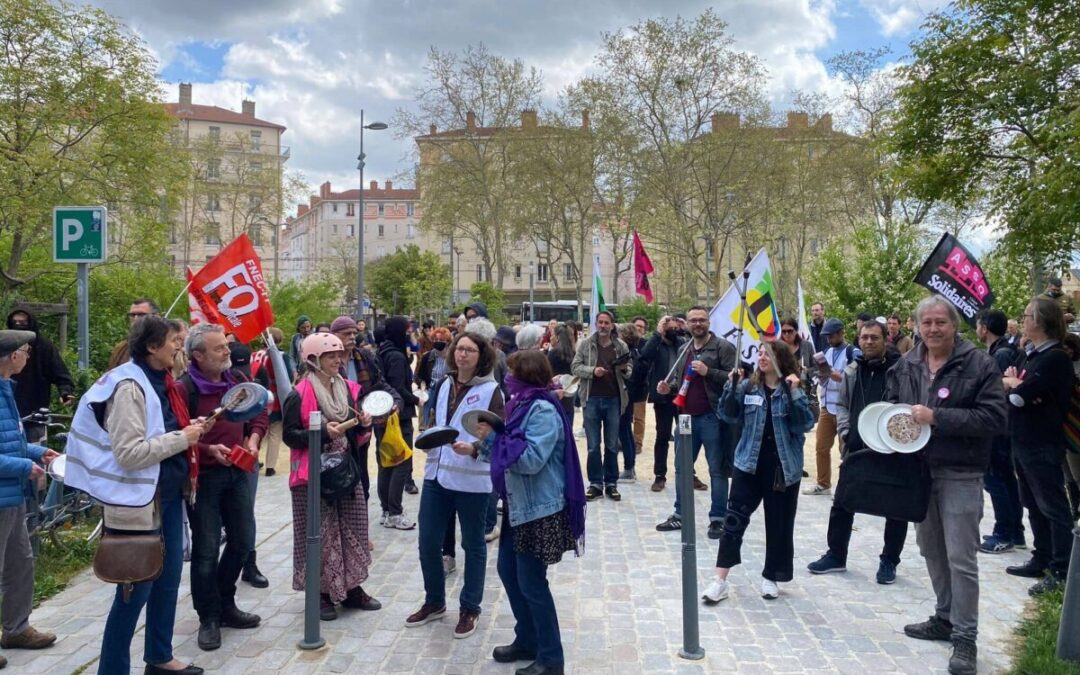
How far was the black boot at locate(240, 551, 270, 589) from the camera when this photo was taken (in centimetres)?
612

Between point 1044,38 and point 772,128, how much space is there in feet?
91.5

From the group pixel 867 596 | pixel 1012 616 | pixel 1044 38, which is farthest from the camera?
pixel 1044 38

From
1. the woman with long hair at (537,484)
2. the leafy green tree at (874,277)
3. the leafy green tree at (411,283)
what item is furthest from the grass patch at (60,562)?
the leafy green tree at (411,283)

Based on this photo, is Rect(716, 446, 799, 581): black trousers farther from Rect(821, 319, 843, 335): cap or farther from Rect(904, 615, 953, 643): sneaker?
Rect(821, 319, 843, 335): cap

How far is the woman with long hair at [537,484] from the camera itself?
14.0 ft

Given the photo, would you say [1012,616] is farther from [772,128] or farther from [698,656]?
[772,128]

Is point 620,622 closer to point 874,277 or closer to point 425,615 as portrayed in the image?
point 425,615

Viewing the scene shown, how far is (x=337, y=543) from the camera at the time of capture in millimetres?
5367

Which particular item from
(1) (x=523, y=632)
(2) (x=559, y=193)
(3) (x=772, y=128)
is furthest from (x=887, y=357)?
(2) (x=559, y=193)

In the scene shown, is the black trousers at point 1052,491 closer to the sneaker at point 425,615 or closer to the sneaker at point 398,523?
the sneaker at point 425,615

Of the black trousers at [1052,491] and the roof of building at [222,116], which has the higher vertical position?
the roof of building at [222,116]

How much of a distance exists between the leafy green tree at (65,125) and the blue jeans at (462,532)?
33.7ft

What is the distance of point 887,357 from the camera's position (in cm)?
697

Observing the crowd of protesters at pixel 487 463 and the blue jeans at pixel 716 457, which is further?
the blue jeans at pixel 716 457
